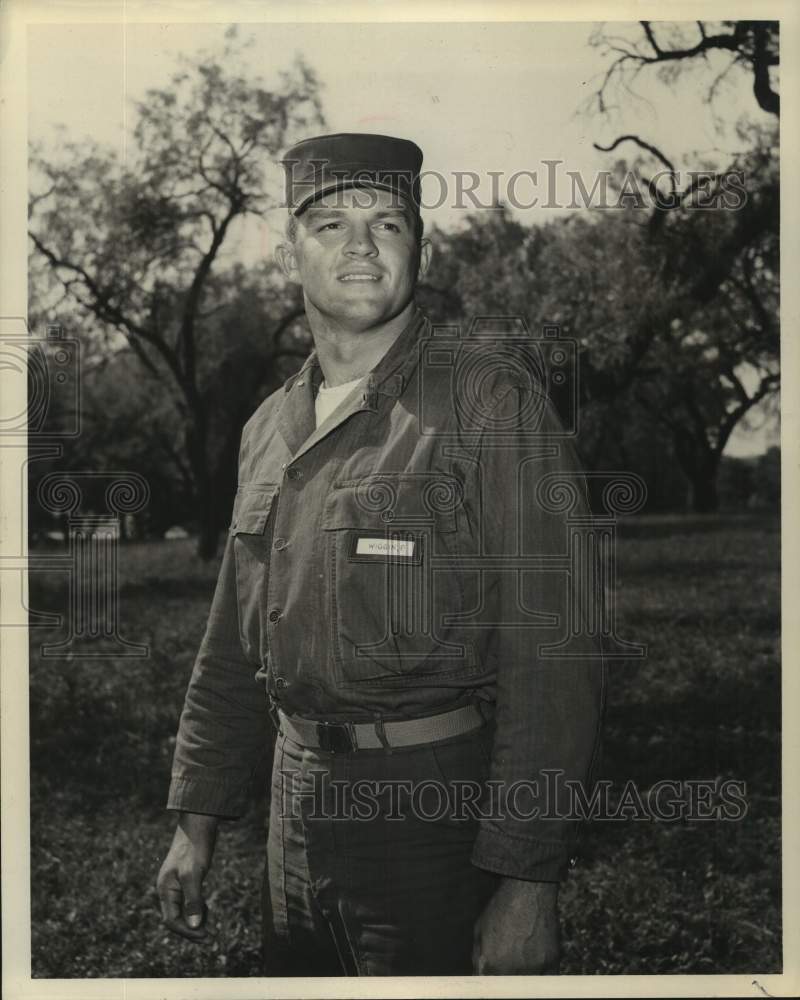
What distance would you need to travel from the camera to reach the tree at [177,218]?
105 inches

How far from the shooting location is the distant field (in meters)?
2.68

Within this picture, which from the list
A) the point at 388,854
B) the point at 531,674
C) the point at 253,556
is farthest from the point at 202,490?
the point at 531,674

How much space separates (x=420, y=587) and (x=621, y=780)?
1.09 m

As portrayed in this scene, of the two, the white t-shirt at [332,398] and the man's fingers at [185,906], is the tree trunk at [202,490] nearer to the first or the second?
the white t-shirt at [332,398]

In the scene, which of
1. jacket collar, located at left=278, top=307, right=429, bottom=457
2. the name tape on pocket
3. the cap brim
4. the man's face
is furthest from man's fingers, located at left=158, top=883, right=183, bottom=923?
the cap brim

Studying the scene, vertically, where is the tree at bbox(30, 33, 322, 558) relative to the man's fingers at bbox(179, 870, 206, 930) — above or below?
above

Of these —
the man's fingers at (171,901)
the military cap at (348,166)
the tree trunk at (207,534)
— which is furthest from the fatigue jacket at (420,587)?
the tree trunk at (207,534)

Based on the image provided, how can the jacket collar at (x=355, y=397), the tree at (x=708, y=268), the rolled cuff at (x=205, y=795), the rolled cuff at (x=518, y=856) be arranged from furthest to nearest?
the tree at (x=708, y=268) → the rolled cuff at (x=205, y=795) → the jacket collar at (x=355, y=397) → the rolled cuff at (x=518, y=856)

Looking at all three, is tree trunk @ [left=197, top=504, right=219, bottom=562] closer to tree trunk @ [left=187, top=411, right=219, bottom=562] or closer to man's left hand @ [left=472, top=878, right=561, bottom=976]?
tree trunk @ [left=187, top=411, right=219, bottom=562]

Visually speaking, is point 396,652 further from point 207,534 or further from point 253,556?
point 207,534

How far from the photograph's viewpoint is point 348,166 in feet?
7.63

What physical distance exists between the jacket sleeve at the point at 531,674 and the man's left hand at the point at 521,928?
0.12ft

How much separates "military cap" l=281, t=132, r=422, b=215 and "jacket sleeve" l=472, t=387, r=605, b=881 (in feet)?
2.18

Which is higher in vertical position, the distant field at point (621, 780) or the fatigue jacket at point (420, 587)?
the fatigue jacket at point (420, 587)
